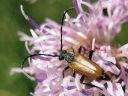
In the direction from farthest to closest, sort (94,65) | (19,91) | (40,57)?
(19,91) → (40,57) → (94,65)

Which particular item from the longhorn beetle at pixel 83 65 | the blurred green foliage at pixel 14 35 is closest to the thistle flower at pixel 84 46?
the longhorn beetle at pixel 83 65

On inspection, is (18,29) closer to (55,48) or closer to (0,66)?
(0,66)

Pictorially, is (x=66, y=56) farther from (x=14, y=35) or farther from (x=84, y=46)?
(x=14, y=35)

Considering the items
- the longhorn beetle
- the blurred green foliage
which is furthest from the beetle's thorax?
the blurred green foliage

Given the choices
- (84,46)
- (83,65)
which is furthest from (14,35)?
(83,65)

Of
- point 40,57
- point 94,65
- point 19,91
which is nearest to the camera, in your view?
point 94,65

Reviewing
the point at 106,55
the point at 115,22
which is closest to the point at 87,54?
the point at 106,55

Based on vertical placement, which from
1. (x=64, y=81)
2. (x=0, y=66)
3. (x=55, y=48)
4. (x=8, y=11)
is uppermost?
(x=8, y=11)
